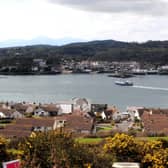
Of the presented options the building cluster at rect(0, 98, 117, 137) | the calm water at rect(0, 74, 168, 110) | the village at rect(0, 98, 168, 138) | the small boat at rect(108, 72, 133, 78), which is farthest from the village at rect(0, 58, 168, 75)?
the village at rect(0, 98, 168, 138)

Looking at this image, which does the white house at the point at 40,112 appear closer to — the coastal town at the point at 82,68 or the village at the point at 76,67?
the coastal town at the point at 82,68

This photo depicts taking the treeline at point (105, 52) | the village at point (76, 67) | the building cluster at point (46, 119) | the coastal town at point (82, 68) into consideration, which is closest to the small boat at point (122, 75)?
the coastal town at point (82, 68)

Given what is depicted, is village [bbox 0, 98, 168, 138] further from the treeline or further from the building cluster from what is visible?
the treeline

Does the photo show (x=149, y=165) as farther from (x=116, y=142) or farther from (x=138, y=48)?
(x=138, y=48)

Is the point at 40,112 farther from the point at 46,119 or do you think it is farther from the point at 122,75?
the point at 122,75

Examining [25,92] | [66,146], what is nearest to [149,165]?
[66,146]

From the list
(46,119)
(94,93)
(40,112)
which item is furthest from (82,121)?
(94,93)
